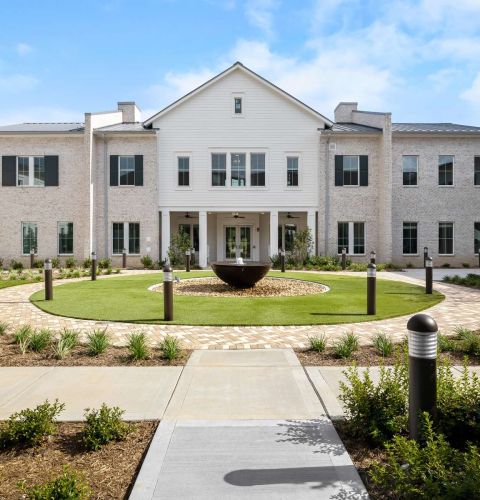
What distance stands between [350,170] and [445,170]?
5.64 metres

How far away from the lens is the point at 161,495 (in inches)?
108

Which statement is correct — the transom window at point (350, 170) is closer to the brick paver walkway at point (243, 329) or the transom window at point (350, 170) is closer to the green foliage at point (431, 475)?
the brick paver walkway at point (243, 329)

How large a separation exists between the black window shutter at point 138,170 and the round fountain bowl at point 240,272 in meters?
13.5

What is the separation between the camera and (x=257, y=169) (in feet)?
81.1

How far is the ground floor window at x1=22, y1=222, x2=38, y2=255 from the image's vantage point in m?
24.9

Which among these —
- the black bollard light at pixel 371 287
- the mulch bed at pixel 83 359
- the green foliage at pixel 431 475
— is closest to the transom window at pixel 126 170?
the black bollard light at pixel 371 287

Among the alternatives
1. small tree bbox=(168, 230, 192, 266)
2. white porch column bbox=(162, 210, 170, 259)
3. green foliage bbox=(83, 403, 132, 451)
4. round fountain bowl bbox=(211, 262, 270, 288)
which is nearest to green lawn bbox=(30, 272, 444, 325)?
round fountain bowl bbox=(211, 262, 270, 288)

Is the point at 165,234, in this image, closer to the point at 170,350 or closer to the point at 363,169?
the point at 363,169

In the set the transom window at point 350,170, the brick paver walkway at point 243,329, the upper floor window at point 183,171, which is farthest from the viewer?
the transom window at point 350,170

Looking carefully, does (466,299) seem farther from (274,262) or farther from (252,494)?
(274,262)

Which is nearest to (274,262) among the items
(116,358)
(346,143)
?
(346,143)

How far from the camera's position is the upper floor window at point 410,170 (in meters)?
25.3

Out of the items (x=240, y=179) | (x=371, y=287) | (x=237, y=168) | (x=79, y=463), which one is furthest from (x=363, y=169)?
(x=79, y=463)

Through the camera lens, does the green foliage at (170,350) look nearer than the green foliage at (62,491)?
No
